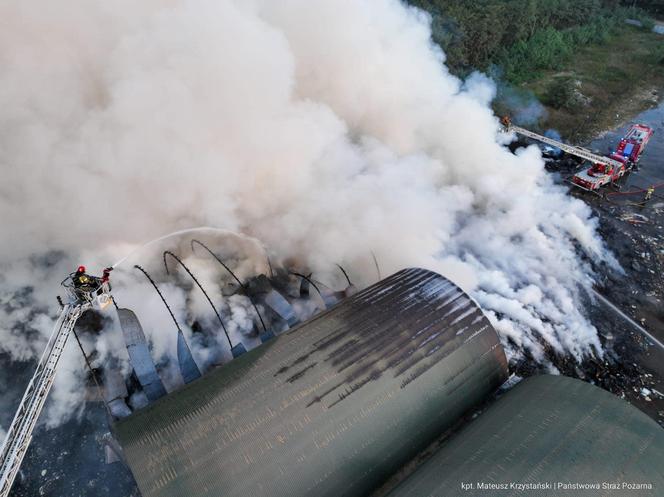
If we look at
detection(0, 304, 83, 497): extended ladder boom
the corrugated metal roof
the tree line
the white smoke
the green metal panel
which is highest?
the tree line

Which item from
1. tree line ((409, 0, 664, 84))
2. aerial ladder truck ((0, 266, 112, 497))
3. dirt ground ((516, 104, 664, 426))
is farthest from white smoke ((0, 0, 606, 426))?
tree line ((409, 0, 664, 84))

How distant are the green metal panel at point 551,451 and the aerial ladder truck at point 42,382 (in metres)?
7.18

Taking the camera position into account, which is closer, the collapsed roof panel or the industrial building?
the industrial building

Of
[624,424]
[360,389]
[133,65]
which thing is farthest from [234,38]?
[624,424]

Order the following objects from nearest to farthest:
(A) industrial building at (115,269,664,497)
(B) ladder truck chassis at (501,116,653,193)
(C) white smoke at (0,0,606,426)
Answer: (A) industrial building at (115,269,664,497), (C) white smoke at (0,0,606,426), (B) ladder truck chassis at (501,116,653,193)

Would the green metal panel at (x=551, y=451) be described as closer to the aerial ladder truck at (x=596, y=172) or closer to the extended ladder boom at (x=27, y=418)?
the extended ladder boom at (x=27, y=418)

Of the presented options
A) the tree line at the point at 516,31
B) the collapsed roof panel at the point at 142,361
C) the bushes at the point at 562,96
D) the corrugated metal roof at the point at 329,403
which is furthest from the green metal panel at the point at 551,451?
the bushes at the point at 562,96

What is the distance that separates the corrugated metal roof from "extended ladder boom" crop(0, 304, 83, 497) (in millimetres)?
1642

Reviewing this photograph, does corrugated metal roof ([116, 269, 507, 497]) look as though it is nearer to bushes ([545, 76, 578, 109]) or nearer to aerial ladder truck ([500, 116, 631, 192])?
aerial ladder truck ([500, 116, 631, 192])

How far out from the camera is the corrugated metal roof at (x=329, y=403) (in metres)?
8.70

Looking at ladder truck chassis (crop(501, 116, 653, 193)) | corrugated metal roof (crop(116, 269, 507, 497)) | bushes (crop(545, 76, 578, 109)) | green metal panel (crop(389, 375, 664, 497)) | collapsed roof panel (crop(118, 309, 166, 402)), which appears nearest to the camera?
corrugated metal roof (crop(116, 269, 507, 497))

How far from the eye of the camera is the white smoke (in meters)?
14.2

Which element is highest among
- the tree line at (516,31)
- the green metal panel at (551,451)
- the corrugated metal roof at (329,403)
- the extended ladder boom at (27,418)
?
the tree line at (516,31)

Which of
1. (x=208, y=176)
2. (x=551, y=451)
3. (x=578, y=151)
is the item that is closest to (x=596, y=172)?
(x=578, y=151)
